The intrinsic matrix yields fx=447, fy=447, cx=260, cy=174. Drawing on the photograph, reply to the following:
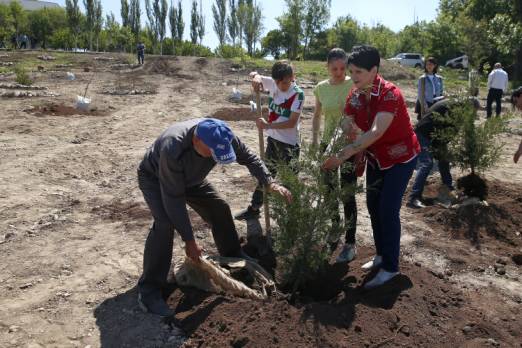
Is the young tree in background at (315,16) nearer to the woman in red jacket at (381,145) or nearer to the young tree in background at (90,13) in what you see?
the young tree in background at (90,13)

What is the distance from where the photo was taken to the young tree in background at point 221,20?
48938mm

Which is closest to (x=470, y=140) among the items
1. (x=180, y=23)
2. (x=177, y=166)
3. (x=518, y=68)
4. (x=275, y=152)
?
(x=275, y=152)

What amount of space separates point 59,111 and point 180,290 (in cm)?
943

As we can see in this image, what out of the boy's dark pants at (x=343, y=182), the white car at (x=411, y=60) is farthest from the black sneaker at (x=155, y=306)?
the white car at (x=411, y=60)

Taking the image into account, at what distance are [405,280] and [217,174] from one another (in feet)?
12.6

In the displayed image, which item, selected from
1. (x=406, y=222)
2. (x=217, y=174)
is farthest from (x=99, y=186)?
(x=406, y=222)

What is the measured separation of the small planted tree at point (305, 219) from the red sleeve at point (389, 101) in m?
0.37

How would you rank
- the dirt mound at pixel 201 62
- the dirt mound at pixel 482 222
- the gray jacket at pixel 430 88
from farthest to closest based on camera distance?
the dirt mound at pixel 201 62 < the gray jacket at pixel 430 88 < the dirt mound at pixel 482 222

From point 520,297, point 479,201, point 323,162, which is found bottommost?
point 520,297

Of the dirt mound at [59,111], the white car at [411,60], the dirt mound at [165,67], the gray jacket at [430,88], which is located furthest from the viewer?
the white car at [411,60]

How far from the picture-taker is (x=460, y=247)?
451 centimetres

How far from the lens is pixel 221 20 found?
49500 mm

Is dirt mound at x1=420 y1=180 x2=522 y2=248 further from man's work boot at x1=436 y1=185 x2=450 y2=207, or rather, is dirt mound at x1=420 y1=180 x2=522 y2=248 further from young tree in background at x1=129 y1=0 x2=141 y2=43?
young tree in background at x1=129 y1=0 x2=141 y2=43

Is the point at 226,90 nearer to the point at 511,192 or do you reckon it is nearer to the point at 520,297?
A: the point at 511,192
